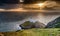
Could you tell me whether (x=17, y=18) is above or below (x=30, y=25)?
above

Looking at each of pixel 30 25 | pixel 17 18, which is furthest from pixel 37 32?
pixel 17 18

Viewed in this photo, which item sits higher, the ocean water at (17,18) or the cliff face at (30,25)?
the ocean water at (17,18)

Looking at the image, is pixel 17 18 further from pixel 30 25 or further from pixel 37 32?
pixel 37 32

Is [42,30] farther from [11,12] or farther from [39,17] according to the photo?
[11,12]

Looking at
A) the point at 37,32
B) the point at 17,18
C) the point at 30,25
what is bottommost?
the point at 37,32

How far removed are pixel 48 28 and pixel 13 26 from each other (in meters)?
0.50

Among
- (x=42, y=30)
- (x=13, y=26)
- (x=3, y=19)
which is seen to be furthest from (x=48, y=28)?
(x=3, y=19)

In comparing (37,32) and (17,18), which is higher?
(17,18)

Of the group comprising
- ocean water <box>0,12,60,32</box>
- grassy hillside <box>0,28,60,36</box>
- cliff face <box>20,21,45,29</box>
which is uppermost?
ocean water <box>0,12,60,32</box>

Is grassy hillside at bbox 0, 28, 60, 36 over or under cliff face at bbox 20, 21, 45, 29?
under

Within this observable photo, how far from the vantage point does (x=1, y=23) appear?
256 cm

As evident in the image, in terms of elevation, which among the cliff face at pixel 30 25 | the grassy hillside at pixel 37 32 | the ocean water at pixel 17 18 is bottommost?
the grassy hillside at pixel 37 32

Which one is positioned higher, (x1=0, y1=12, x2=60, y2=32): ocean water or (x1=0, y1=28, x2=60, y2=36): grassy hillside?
(x1=0, y1=12, x2=60, y2=32): ocean water

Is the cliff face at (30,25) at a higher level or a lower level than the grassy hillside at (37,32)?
higher
